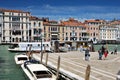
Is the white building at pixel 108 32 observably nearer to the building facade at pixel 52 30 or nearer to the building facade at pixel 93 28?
the building facade at pixel 93 28

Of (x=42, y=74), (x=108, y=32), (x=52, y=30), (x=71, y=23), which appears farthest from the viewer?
(x=108, y=32)

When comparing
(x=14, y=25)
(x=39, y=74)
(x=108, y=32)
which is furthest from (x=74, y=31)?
(x=39, y=74)

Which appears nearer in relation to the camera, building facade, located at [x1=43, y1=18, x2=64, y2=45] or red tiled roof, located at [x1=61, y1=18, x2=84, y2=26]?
building facade, located at [x1=43, y1=18, x2=64, y2=45]

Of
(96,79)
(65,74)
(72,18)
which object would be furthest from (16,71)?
(72,18)

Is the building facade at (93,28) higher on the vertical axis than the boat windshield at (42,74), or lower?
higher

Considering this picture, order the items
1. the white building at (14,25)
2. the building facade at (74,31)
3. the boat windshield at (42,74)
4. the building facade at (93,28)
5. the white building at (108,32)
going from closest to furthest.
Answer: the boat windshield at (42,74) < the white building at (14,25) < the building facade at (74,31) < the building facade at (93,28) < the white building at (108,32)

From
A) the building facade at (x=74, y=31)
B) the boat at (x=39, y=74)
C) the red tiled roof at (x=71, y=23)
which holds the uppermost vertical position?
the red tiled roof at (x=71, y=23)

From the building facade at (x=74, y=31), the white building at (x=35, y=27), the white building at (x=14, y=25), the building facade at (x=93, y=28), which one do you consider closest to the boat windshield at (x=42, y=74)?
the white building at (x=14, y=25)

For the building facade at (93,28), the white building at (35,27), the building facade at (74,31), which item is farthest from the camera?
the building facade at (93,28)

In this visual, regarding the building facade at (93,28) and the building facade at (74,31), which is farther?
the building facade at (93,28)

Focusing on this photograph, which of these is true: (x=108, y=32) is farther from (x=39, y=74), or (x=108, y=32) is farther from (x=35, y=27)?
(x=39, y=74)

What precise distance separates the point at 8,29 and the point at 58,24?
47.1 ft

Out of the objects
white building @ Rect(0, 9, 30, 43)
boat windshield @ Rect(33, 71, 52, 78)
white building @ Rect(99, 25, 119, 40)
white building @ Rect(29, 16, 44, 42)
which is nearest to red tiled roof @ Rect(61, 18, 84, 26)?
white building @ Rect(29, 16, 44, 42)

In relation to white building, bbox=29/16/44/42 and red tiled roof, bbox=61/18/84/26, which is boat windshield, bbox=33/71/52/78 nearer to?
white building, bbox=29/16/44/42
